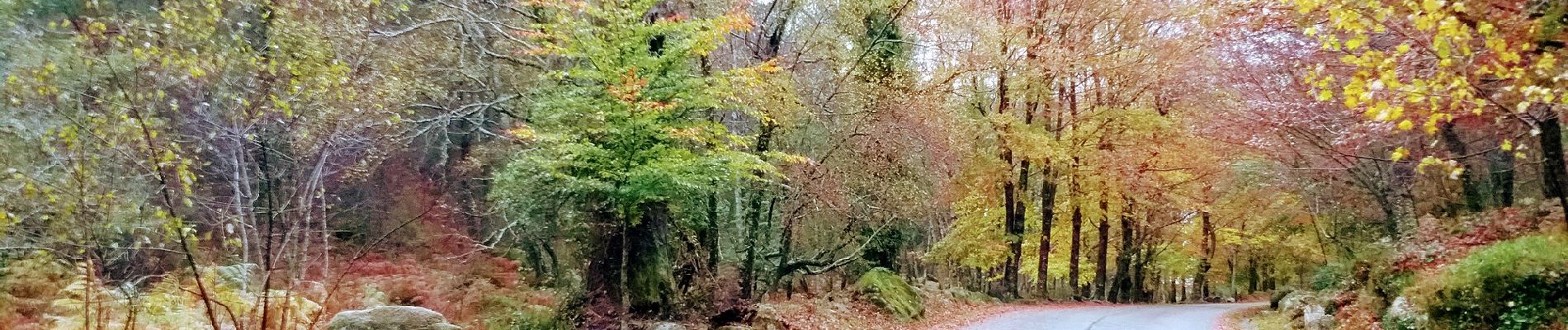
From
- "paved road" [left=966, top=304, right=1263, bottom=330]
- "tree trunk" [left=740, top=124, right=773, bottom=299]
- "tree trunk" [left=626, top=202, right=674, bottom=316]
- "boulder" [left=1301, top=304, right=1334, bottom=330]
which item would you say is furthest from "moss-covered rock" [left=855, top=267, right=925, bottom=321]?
"boulder" [left=1301, top=304, right=1334, bottom=330]

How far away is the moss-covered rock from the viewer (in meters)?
15.6

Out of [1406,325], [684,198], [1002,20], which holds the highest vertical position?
[1002,20]

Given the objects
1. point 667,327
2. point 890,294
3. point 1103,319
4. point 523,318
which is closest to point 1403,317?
point 1103,319

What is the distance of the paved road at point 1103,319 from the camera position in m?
16.0

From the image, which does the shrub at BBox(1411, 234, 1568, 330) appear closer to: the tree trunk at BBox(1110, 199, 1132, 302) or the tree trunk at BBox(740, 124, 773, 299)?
the tree trunk at BBox(740, 124, 773, 299)

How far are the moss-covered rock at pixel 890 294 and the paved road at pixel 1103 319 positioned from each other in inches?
46.9

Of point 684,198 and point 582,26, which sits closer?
point 582,26

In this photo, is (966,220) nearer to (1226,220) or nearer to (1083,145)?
(1083,145)

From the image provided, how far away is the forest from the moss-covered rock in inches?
5.5

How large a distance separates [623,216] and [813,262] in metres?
4.97

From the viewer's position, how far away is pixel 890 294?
627 inches

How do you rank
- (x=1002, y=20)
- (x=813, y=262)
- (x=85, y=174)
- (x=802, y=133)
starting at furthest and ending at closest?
(x=1002, y=20), (x=813, y=262), (x=802, y=133), (x=85, y=174)

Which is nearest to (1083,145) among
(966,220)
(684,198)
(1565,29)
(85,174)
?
(966,220)

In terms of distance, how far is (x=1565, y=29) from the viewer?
691 centimetres
